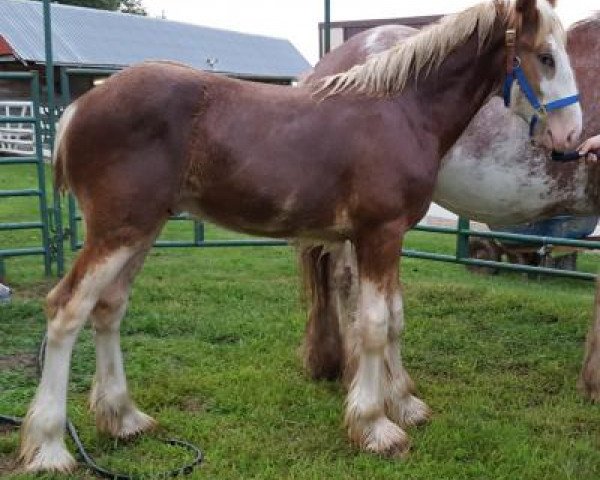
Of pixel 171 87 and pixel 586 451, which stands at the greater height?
pixel 171 87

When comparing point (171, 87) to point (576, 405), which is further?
point (576, 405)

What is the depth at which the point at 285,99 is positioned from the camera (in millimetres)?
3178

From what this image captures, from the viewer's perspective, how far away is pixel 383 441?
10.7ft

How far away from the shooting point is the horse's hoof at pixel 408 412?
3.59 m

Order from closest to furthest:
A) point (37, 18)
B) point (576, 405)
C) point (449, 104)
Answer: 1. point (449, 104)
2. point (576, 405)
3. point (37, 18)

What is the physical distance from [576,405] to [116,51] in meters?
24.1

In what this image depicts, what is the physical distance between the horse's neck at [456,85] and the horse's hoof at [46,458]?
83.9 inches

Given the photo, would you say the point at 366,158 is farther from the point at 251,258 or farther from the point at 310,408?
the point at 251,258

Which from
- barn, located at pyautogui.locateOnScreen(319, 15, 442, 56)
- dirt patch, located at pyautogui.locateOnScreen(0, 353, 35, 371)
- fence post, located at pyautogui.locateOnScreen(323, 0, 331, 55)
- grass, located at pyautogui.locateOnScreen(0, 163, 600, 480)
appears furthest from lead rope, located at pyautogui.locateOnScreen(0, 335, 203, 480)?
barn, located at pyautogui.locateOnScreen(319, 15, 442, 56)

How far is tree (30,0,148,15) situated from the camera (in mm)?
41219

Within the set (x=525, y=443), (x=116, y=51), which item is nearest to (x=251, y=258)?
(x=525, y=443)

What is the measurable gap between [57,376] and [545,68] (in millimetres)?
2425

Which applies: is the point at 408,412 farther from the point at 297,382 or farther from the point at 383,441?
the point at 297,382

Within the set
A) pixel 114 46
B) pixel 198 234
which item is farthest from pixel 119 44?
pixel 198 234
